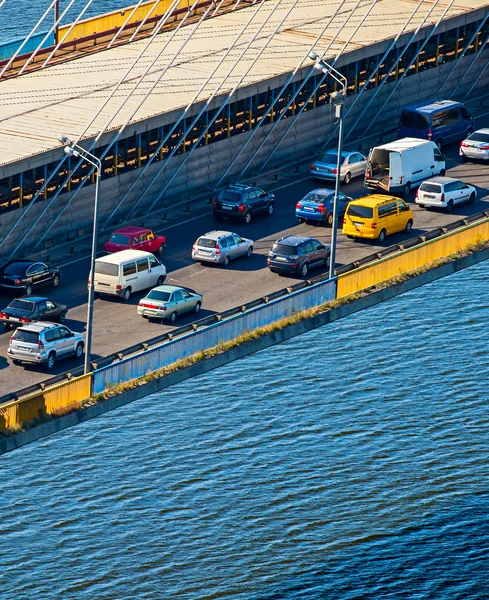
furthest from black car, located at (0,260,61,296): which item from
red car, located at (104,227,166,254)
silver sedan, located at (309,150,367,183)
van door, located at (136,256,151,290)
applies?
silver sedan, located at (309,150,367,183)

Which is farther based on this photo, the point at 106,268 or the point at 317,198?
the point at 317,198

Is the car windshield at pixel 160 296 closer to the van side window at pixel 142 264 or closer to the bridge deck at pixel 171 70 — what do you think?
the van side window at pixel 142 264

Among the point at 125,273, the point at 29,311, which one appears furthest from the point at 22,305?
the point at 125,273

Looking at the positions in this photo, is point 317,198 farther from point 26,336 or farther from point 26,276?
point 26,336

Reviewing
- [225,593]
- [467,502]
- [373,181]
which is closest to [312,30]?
[373,181]

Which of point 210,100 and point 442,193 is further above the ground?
point 210,100

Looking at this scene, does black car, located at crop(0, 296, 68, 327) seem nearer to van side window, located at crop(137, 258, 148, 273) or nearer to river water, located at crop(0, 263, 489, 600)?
van side window, located at crop(137, 258, 148, 273)
